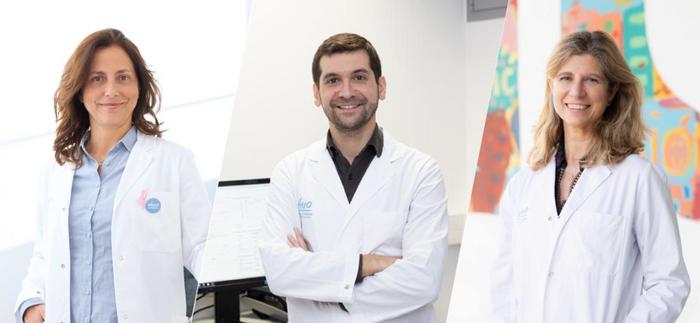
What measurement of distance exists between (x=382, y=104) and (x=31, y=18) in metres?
1.04

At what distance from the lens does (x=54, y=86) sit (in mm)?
2326

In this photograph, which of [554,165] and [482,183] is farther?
[482,183]

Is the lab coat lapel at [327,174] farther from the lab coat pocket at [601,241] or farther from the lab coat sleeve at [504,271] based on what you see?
the lab coat pocket at [601,241]

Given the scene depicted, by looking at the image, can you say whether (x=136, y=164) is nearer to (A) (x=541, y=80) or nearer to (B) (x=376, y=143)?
(B) (x=376, y=143)

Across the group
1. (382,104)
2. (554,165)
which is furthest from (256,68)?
(554,165)

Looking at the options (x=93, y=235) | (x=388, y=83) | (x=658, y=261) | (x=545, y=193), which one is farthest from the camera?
(x=93, y=235)

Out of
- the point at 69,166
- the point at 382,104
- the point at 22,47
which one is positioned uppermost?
the point at 22,47

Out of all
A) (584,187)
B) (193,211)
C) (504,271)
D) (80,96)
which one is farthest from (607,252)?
(80,96)

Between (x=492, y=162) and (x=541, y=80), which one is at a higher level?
(x=541, y=80)

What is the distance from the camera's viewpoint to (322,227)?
2.15m

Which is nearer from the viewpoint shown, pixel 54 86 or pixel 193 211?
pixel 54 86

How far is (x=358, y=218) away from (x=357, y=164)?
138 millimetres

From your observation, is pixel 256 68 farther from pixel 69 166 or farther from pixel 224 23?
pixel 69 166

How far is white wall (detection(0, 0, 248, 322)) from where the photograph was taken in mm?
2346
